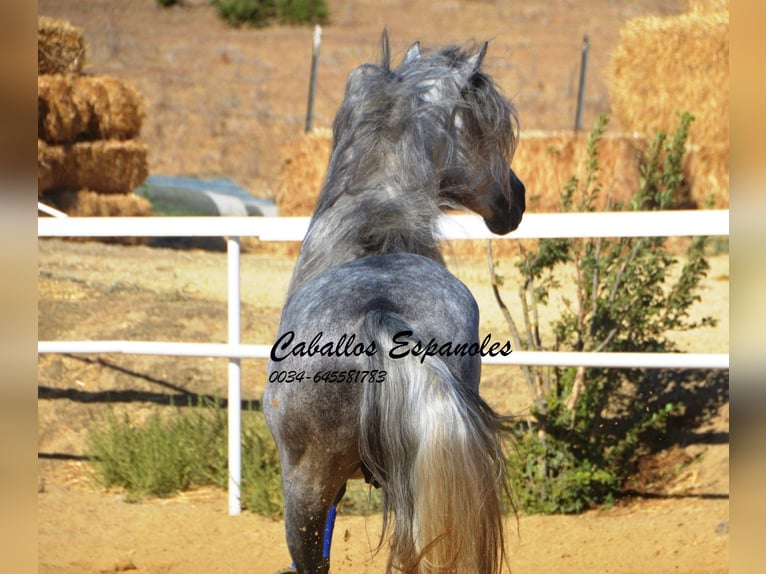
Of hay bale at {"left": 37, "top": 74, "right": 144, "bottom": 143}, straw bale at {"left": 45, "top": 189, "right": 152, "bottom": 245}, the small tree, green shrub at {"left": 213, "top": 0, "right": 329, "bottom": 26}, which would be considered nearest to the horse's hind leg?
the small tree

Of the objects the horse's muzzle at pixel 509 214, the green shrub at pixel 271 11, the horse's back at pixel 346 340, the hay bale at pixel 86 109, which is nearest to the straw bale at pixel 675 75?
the hay bale at pixel 86 109

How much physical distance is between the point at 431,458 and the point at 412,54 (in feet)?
5.00

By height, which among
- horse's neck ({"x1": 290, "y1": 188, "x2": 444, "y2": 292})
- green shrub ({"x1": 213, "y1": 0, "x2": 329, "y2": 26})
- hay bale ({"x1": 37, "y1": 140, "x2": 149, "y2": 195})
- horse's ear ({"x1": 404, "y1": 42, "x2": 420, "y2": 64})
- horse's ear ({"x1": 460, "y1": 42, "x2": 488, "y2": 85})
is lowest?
horse's neck ({"x1": 290, "y1": 188, "x2": 444, "y2": 292})

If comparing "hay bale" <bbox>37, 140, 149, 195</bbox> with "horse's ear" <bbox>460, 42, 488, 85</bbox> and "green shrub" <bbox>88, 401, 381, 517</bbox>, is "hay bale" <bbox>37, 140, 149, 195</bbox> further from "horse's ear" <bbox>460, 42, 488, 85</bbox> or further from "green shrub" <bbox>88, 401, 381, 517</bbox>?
"horse's ear" <bbox>460, 42, 488, 85</bbox>

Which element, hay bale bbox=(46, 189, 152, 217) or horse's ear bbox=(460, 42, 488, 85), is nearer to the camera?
horse's ear bbox=(460, 42, 488, 85)

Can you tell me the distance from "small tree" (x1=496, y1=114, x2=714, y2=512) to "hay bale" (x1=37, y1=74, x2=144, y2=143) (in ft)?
25.6

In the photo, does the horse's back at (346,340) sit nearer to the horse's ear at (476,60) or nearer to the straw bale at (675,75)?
the horse's ear at (476,60)

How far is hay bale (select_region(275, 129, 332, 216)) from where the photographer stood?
1149 centimetres

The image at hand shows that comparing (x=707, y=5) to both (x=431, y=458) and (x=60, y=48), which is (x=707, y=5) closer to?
(x=60, y=48)

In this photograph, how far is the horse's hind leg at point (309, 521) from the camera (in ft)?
8.51

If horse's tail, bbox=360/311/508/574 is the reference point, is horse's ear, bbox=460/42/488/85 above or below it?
above

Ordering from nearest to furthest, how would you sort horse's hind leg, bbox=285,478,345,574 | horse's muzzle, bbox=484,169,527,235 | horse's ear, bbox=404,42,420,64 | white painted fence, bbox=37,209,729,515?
horse's hind leg, bbox=285,478,345,574 < horse's ear, bbox=404,42,420,64 < horse's muzzle, bbox=484,169,527,235 < white painted fence, bbox=37,209,729,515

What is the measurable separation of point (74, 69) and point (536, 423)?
9.26 m

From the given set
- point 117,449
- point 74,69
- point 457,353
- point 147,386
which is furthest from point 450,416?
point 74,69
